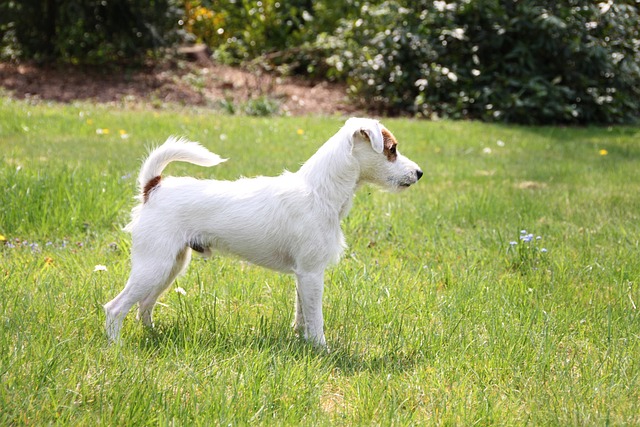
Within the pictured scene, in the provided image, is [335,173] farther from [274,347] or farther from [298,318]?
[274,347]

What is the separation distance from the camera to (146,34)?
1343cm

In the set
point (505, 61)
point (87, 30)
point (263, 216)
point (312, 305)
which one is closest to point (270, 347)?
point (312, 305)

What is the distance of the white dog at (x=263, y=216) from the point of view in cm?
344

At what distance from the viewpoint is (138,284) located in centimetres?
337

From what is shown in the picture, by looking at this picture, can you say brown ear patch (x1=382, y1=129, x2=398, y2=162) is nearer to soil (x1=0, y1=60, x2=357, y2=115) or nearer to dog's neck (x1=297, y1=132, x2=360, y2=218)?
dog's neck (x1=297, y1=132, x2=360, y2=218)

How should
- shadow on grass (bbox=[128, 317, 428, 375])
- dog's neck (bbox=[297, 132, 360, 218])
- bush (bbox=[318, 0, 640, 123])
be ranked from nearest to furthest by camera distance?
shadow on grass (bbox=[128, 317, 428, 375]), dog's neck (bbox=[297, 132, 360, 218]), bush (bbox=[318, 0, 640, 123])

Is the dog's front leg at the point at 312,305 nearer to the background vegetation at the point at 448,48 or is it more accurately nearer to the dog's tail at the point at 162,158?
the dog's tail at the point at 162,158

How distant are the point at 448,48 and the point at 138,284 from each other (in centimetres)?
1033

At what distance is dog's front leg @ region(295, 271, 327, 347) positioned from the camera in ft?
11.4

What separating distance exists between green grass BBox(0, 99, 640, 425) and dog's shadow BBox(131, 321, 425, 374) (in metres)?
0.01

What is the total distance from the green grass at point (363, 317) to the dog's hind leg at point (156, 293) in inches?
3.1

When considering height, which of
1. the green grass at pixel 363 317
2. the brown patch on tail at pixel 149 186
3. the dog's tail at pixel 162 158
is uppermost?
the dog's tail at pixel 162 158

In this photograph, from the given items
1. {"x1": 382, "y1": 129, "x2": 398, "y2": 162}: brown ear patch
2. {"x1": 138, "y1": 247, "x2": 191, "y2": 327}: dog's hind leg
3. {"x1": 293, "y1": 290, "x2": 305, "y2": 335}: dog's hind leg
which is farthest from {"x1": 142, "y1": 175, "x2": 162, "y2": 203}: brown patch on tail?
{"x1": 382, "y1": 129, "x2": 398, "y2": 162}: brown ear patch

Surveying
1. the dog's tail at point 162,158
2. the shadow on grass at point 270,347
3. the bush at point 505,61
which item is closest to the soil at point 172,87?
the bush at point 505,61
